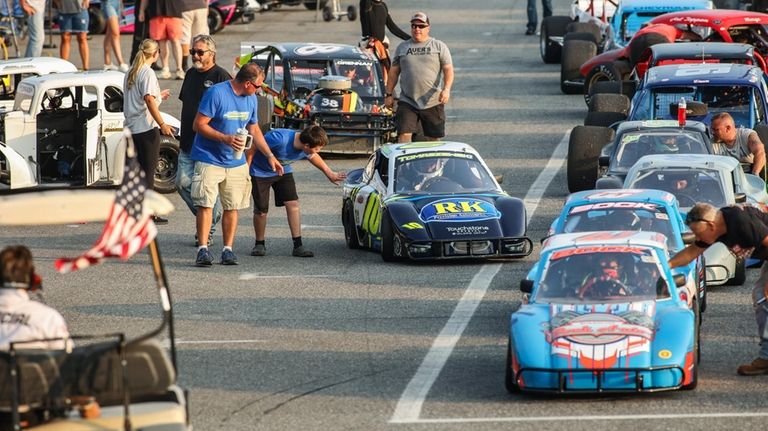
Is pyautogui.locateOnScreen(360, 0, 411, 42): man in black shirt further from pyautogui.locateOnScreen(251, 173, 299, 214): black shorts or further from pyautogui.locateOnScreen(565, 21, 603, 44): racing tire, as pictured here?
pyautogui.locateOnScreen(251, 173, 299, 214): black shorts

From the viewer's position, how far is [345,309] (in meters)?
13.7

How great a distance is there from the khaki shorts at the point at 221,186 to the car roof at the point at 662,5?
12.4 metres

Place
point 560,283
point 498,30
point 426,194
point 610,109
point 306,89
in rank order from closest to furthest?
point 560,283
point 426,194
point 610,109
point 306,89
point 498,30

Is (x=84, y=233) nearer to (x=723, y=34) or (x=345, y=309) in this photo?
(x=345, y=309)

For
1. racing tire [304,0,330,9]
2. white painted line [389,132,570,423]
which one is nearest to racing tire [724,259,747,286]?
white painted line [389,132,570,423]

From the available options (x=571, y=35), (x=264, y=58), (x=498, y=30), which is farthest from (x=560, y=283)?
(x=498, y=30)

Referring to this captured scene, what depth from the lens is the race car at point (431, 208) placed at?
50.1ft

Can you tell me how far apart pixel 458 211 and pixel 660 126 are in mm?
2901

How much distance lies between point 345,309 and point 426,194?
2576 millimetres

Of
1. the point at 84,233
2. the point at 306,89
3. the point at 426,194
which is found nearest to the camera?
the point at 426,194

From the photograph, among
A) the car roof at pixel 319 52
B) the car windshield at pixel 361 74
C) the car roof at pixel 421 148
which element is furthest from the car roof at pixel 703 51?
the car roof at pixel 421 148

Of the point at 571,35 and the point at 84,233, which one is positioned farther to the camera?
the point at 571,35

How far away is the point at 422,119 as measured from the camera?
19.1m

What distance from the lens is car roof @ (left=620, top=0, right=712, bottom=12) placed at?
26156 millimetres
